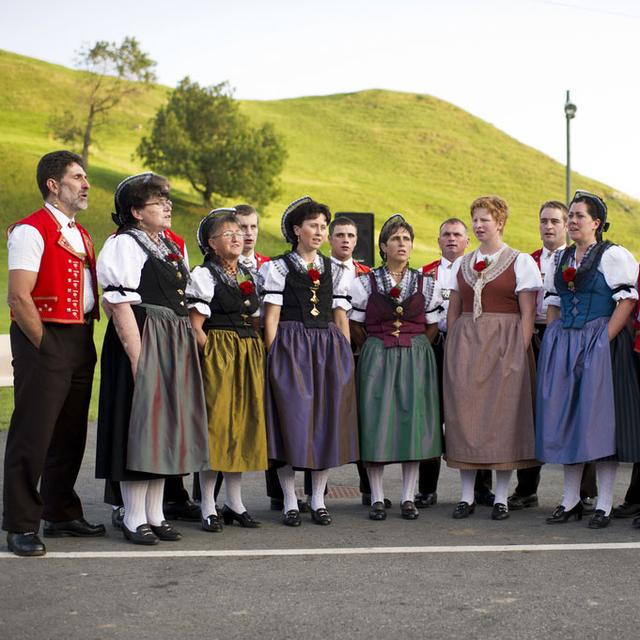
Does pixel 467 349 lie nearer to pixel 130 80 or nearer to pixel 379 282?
pixel 379 282

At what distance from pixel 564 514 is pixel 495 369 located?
982mm

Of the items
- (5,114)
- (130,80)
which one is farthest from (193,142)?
(5,114)

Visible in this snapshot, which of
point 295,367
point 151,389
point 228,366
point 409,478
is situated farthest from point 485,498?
point 151,389

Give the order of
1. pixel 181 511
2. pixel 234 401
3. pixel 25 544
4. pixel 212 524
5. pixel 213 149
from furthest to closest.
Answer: pixel 213 149 → pixel 181 511 → pixel 234 401 → pixel 212 524 → pixel 25 544

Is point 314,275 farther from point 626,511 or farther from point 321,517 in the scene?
point 626,511

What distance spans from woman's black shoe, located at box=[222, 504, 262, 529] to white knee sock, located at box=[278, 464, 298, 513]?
215 millimetres

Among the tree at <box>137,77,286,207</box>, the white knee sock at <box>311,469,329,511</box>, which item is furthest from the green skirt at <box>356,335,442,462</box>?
the tree at <box>137,77,286,207</box>

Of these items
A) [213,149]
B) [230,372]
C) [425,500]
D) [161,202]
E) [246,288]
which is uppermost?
[213,149]

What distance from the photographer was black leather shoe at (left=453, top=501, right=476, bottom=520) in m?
6.50

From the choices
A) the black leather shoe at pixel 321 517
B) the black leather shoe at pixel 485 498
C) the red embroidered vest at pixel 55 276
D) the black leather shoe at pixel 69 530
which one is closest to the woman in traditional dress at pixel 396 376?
the black leather shoe at pixel 321 517

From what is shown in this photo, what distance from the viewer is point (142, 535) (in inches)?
224

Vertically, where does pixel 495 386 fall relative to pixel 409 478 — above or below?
above

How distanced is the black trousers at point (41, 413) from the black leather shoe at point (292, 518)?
4.22 feet

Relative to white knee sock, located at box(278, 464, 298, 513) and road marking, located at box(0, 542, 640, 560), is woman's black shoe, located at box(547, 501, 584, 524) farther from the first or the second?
white knee sock, located at box(278, 464, 298, 513)
